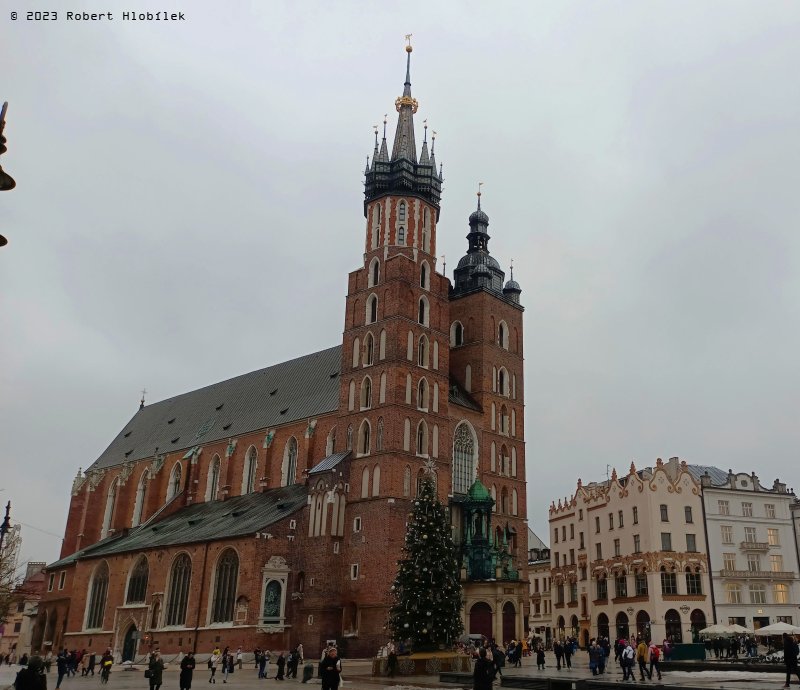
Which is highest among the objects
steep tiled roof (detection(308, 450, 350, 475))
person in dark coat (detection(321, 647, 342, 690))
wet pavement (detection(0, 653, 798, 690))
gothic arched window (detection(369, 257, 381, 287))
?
gothic arched window (detection(369, 257, 381, 287))

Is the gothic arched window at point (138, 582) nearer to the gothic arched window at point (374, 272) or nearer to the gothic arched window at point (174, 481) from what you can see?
the gothic arched window at point (174, 481)

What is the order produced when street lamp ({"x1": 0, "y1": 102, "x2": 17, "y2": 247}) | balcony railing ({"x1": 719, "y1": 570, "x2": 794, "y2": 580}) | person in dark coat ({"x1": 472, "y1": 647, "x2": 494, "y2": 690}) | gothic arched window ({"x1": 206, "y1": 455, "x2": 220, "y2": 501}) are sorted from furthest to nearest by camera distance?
gothic arched window ({"x1": 206, "y1": 455, "x2": 220, "y2": 501})
balcony railing ({"x1": 719, "y1": 570, "x2": 794, "y2": 580})
person in dark coat ({"x1": 472, "y1": 647, "x2": 494, "y2": 690})
street lamp ({"x1": 0, "y1": 102, "x2": 17, "y2": 247})

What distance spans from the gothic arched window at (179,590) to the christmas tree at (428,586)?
59.2 ft

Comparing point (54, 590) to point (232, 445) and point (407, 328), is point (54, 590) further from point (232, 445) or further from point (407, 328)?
point (407, 328)

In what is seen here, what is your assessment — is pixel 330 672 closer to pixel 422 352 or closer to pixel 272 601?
pixel 272 601

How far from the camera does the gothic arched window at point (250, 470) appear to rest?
5828cm

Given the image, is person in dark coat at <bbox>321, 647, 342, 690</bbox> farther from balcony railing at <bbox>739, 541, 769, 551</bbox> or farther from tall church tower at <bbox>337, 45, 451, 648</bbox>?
balcony railing at <bbox>739, 541, 769, 551</bbox>

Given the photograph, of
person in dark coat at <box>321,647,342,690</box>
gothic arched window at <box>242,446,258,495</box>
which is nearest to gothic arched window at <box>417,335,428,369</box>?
gothic arched window at <box>242,446,258,495</box>

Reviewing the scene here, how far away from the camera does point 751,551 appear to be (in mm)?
58219

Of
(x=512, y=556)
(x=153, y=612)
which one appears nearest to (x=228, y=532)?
(x=153, y=612)

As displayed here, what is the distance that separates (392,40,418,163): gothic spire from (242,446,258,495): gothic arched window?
941 inches

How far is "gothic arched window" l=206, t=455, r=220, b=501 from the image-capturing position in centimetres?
6166

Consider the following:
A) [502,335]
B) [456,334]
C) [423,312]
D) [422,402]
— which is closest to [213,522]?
[422,402]

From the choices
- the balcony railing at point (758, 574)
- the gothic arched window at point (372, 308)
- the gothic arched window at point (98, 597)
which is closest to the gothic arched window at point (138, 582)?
the gothic arched window at point (98, 597)
